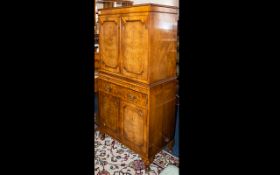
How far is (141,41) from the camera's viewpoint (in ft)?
7.01

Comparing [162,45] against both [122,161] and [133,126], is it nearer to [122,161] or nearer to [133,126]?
[133,126]

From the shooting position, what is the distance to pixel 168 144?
267 centimetres

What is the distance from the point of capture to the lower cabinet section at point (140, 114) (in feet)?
7.30

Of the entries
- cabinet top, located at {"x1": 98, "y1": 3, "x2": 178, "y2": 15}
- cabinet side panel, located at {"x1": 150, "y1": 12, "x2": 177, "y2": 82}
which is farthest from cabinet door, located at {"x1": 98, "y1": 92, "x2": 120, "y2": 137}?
cabinet top, located at {"x1": 98, "y1": 3, "x2": 178, "y2": 15}

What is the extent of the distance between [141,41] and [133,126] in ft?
2.88

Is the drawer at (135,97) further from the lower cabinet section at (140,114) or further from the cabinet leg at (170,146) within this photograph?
the cabinet leg at (170,146)

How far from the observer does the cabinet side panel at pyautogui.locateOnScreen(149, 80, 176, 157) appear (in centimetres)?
223

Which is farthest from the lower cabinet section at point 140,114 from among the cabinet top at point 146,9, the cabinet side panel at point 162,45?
the cabinet top at point 146,9

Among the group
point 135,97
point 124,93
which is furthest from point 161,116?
point 124,93

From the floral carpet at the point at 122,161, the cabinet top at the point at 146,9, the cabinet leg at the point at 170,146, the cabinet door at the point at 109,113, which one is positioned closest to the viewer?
the cabinet top at the point at 146,9

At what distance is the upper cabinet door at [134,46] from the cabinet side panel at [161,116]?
25 cm

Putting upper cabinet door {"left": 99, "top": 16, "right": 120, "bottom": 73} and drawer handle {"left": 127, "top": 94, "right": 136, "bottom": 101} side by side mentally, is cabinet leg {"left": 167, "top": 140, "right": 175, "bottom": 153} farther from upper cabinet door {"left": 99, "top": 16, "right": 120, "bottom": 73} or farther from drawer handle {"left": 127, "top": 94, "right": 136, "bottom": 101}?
upper cabinet door {"left": 99, "top": 16, "right": 120, "bottom": 73}
